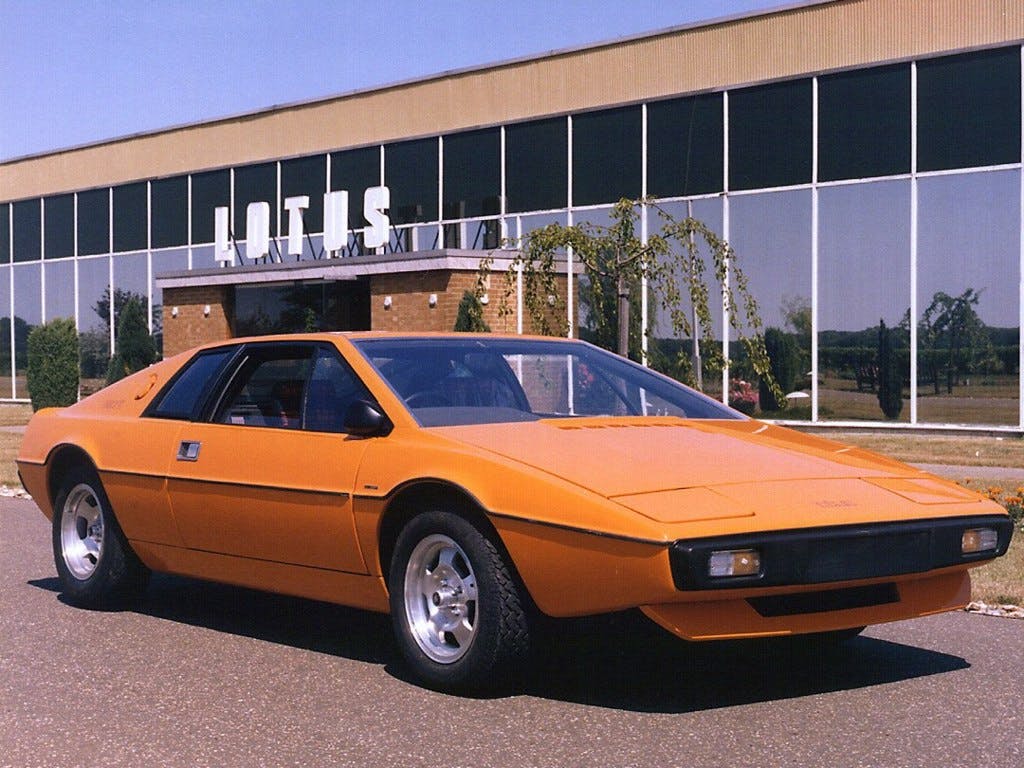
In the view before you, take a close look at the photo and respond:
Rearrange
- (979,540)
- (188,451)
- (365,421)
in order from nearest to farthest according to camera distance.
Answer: (979,540) < (365,421) < (188,451)

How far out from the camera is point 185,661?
6.41 meters

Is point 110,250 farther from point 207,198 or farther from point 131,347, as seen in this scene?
point 131,347

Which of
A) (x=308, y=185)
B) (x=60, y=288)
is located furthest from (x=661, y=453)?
(x=60, y=288)

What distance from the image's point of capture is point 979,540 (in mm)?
5746

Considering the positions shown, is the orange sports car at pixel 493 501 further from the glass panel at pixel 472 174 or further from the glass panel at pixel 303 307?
the glass panel at pixel 472 174

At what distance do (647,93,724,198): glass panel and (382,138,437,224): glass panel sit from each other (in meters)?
5.60

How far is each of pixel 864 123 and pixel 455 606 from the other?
1943 centimetres

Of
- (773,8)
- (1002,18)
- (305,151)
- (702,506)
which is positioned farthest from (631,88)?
(702,506)

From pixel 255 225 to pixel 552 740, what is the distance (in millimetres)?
26801

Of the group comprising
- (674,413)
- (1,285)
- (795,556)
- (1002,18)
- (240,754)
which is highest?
(1002,18)

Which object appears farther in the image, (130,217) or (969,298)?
(130,217)

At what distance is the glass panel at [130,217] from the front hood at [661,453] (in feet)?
108

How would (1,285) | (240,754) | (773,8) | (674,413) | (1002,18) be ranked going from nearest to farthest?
1. (240,754)
2. (674,413)
3. (1002,18)
4. (773,8)
5. (1,285)

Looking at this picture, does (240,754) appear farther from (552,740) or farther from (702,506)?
(702,506)
